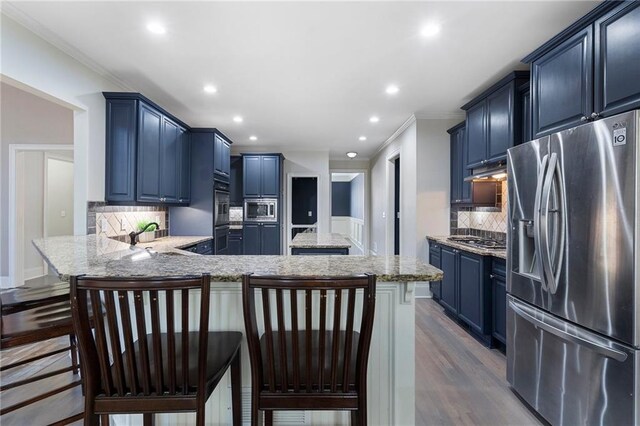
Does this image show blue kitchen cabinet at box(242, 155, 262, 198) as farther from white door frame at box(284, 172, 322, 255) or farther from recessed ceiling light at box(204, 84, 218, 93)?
recessed ceiling light at box(204, 84, 218, 93)

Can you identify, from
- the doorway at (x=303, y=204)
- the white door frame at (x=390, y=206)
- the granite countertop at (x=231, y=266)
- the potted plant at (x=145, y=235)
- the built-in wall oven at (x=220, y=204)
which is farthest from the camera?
the doorway at (x=303, y=204)

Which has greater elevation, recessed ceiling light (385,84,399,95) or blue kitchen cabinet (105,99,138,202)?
recessed ceiling light (385,84,399,95)

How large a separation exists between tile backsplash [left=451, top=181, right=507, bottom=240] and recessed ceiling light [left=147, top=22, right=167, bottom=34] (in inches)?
146

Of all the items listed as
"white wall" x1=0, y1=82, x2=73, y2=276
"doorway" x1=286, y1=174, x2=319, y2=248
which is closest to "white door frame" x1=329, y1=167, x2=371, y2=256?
"doorway" x1=286, y1=174, x2=319, y2=248

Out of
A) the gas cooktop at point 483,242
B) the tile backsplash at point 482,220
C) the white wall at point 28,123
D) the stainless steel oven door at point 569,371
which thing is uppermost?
the white wall at point 28,123

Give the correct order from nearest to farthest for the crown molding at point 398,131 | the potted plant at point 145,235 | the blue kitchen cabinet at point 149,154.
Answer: the blue kitchen cabinet at point 149,154 → the potted plant at point 145,235 → the crown molding at point 398,131

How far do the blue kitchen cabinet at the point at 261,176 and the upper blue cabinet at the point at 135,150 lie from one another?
232 cm

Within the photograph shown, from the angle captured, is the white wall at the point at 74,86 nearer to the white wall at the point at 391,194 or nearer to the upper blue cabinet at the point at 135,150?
the upper blue cabinet at the point at 135,150

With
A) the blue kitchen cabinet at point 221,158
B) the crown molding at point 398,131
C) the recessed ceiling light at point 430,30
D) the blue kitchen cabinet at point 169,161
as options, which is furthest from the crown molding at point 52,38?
the crown molding at point 398,131

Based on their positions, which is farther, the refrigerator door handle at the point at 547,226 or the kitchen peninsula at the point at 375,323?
the refrigerator door handle at the point at 547,226

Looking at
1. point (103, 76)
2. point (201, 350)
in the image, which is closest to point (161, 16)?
point (103, 76)

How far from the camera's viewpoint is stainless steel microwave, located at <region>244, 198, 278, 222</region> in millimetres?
5770

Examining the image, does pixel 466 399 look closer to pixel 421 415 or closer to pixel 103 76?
pixel 421 415

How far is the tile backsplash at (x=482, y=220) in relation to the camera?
10.7 feet
